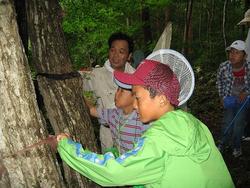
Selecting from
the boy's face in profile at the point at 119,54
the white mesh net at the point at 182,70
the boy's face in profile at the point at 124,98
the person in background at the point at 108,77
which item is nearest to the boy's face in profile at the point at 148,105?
the white mesh net at the point at 182,70

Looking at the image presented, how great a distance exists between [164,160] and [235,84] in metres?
4.45

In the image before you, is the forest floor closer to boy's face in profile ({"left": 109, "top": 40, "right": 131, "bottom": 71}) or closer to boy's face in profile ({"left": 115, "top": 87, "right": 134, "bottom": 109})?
boy's face in profile ({"left": 109, "top": 40, "right": 131, "bottom": 71})

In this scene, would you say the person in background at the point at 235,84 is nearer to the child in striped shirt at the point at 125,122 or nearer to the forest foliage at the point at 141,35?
the forest foliage at the point at 141,35

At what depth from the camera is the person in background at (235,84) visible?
19.4ft

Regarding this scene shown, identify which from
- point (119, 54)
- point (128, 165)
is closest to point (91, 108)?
point (119, 54)

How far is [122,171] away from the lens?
1885 mm

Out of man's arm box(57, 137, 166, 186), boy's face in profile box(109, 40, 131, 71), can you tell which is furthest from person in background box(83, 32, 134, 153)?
man's arm box(57, 137, 166, 186)

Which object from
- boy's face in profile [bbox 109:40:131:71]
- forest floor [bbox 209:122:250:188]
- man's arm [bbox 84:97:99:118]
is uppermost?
boy's face in profile [bbox 109:40:131:71]

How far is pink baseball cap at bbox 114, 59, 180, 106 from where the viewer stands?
2.12 m

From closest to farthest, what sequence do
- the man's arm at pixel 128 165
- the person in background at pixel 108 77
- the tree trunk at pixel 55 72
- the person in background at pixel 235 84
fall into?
the man's arm at pixel 128 165 < the tree trunk at pixel 55 72 < the person in background at pixel 108 77 < the person in background at pixel 235 84

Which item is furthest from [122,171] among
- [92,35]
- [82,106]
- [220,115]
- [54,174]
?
[92,35]

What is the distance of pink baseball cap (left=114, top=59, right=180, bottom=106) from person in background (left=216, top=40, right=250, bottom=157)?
4031 mm

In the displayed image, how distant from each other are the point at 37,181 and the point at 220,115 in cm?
778

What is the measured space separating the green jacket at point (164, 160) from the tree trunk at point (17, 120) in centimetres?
29
